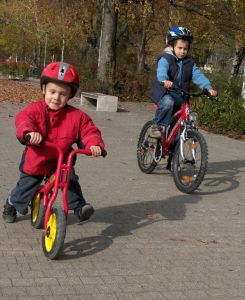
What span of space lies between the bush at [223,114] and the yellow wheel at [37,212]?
8.41 meters

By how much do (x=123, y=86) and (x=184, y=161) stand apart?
14.7 meters

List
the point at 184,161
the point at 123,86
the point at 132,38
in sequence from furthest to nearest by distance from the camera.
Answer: the point at 132,38
the point at 123,86
the point at 184,161

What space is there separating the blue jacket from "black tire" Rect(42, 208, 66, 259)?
3.21 m

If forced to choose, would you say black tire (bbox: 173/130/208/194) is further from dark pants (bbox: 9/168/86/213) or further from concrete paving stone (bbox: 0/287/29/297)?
concrete paving stone (bbox: 0/287/29/297)

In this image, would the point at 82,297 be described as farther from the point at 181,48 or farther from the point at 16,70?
the point at 16,70

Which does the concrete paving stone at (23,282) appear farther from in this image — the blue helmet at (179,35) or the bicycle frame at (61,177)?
the blue helmet at (179,35)

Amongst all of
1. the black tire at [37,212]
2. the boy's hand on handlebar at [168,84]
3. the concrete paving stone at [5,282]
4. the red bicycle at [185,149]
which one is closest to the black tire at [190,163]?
the red bicycle at [185,149]

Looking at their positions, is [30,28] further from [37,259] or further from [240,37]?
[37,259]

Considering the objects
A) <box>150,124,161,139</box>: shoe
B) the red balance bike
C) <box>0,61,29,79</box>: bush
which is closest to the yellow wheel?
the red balance bike

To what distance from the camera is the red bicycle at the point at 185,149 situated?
678cm

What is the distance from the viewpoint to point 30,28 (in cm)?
5581

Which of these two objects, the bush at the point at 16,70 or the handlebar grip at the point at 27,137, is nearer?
the handlebar grip at the point at 27,137

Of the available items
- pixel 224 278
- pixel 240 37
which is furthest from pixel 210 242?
pixel 240 37

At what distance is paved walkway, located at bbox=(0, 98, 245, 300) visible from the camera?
3.95 metres
